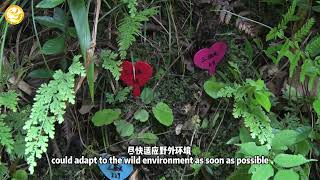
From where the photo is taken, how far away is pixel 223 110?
1.43m

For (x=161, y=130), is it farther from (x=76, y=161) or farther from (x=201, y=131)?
(x=76, y=161)

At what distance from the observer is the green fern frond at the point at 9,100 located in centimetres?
122

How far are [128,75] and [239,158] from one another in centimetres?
44

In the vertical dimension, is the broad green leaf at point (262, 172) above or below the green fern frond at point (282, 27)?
below

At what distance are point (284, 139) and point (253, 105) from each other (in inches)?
5.5

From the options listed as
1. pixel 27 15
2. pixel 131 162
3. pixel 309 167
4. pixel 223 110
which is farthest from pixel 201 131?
pixel 27 15

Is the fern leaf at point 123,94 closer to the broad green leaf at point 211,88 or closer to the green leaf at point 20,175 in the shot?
the broad green leaf at point 211,88

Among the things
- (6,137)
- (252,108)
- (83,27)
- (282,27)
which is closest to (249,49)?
(282,27)

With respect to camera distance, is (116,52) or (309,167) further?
(116,52)

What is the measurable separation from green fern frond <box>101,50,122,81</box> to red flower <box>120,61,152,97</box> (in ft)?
0.23

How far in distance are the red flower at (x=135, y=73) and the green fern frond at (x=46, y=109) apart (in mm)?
223

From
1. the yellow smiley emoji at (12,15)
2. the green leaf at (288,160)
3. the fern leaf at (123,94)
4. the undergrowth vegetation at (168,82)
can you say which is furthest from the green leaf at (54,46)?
the green leaf at (288,160)

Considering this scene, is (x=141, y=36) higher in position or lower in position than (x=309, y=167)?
higher

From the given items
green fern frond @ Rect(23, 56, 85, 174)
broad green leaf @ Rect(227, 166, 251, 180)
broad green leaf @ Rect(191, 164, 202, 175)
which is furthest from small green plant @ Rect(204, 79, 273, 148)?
green fern frond @ Rect(23, 56, 85, 174)
